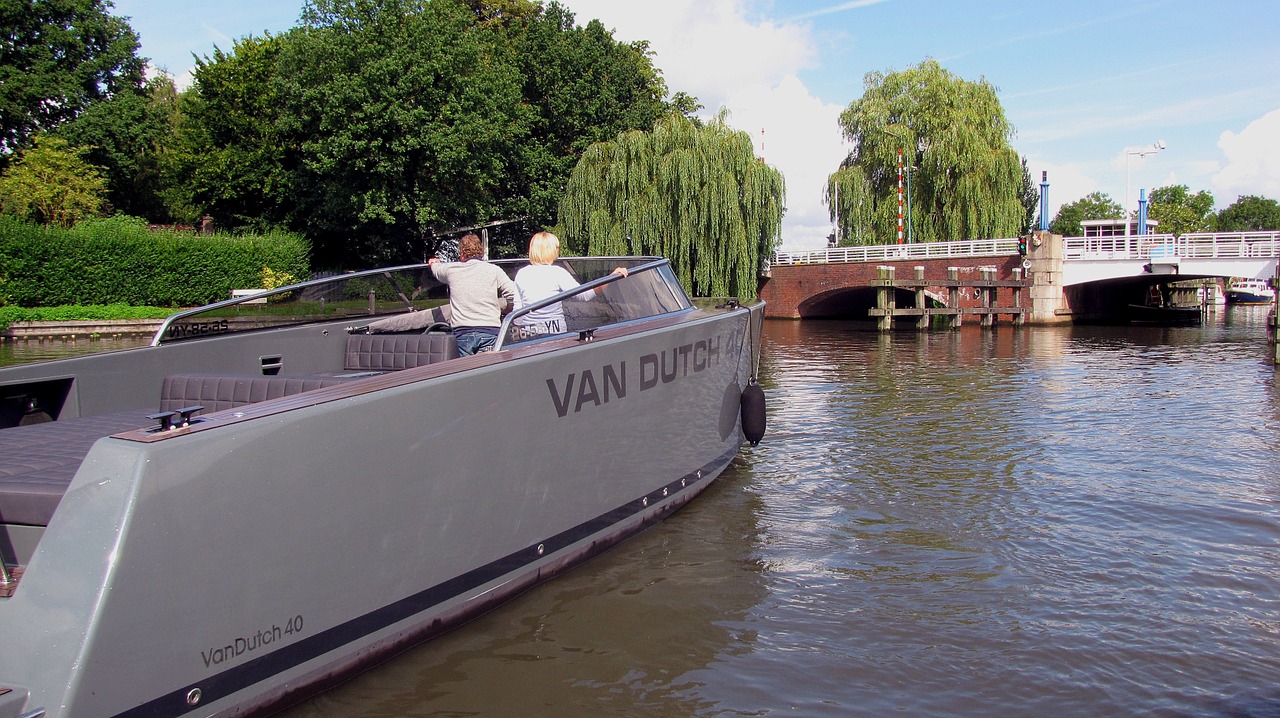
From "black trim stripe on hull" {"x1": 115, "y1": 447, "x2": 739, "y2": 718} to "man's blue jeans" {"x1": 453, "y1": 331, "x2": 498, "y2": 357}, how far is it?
45.9 inches

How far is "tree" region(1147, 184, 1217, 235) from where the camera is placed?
67000 millimetres

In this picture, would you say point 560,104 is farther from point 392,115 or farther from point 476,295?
point 476,295

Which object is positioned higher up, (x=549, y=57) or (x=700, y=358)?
(x=549, y=57)

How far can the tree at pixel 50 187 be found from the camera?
29.6 meters

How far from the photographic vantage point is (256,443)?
2895mm

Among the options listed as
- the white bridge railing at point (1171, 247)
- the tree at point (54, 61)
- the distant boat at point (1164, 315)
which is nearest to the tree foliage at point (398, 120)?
the tree at point (54, 61)

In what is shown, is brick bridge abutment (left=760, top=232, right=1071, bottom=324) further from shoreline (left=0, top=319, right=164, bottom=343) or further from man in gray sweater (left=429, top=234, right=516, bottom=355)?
man in gray sweater (left=429, top=234, right=516, bottom=355)

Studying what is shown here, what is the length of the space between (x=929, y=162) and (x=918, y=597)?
104ft

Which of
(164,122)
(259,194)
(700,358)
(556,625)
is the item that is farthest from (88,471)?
(164,122)

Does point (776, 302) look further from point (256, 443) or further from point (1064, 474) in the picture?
point (256, 443)

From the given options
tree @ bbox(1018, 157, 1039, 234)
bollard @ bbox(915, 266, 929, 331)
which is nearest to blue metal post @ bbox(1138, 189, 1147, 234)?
tree @ bbox(1018, 157, 1039, 234)

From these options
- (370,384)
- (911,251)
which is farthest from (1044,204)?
(370,384)

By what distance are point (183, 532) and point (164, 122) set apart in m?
41.4

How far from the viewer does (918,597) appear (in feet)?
14.5
